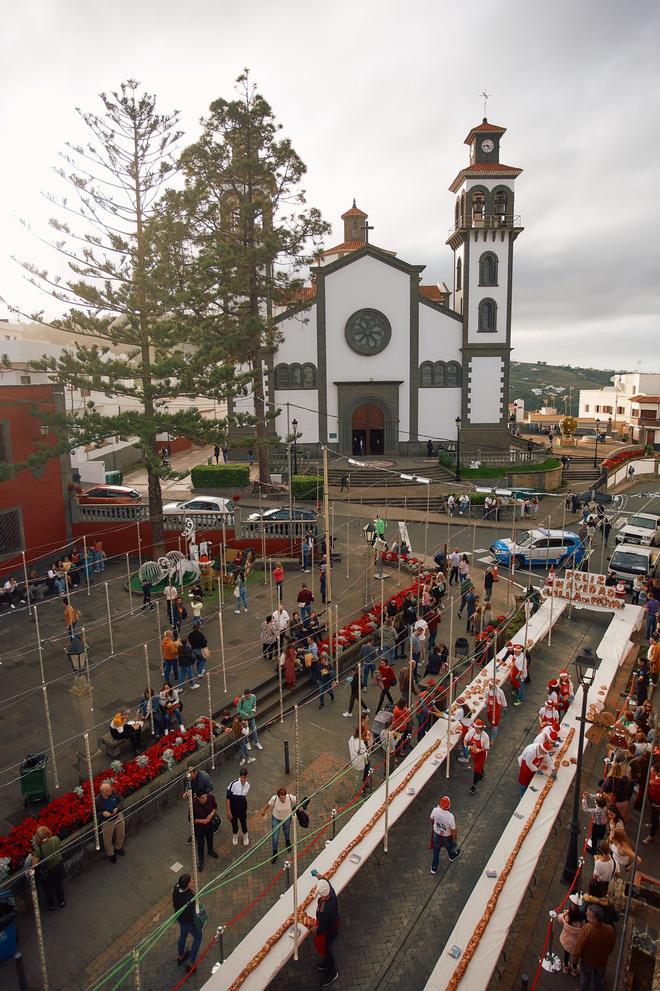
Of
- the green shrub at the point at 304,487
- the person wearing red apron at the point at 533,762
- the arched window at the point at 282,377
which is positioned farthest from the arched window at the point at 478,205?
the person wearing red apron at the point at 533,762

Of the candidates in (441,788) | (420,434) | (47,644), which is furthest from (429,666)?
(420,434)

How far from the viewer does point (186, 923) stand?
7270 mm

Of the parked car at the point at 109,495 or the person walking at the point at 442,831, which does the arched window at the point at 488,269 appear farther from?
the person walking at the point at 442,831

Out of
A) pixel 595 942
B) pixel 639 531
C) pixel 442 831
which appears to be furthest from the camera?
A: pixel 639 531

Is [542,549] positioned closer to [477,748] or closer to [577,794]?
[477,748]

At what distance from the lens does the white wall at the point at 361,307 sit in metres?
35.6

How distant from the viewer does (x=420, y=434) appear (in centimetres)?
3747

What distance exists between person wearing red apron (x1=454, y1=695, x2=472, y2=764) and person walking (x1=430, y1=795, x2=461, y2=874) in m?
2.44

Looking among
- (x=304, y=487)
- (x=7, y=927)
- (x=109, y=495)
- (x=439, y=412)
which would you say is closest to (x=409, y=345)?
(x=439, y=412)

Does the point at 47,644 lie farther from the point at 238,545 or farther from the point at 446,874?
the point at 446,874

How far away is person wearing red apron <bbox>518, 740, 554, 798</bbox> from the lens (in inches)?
392

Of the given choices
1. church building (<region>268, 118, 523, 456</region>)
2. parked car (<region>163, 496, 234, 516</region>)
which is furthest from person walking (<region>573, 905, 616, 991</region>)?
church building (<region>268, 118, 523, 456</region>)

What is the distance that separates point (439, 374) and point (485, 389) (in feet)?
9.46

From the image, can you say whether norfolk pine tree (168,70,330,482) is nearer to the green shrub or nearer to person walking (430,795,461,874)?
the green shrub
